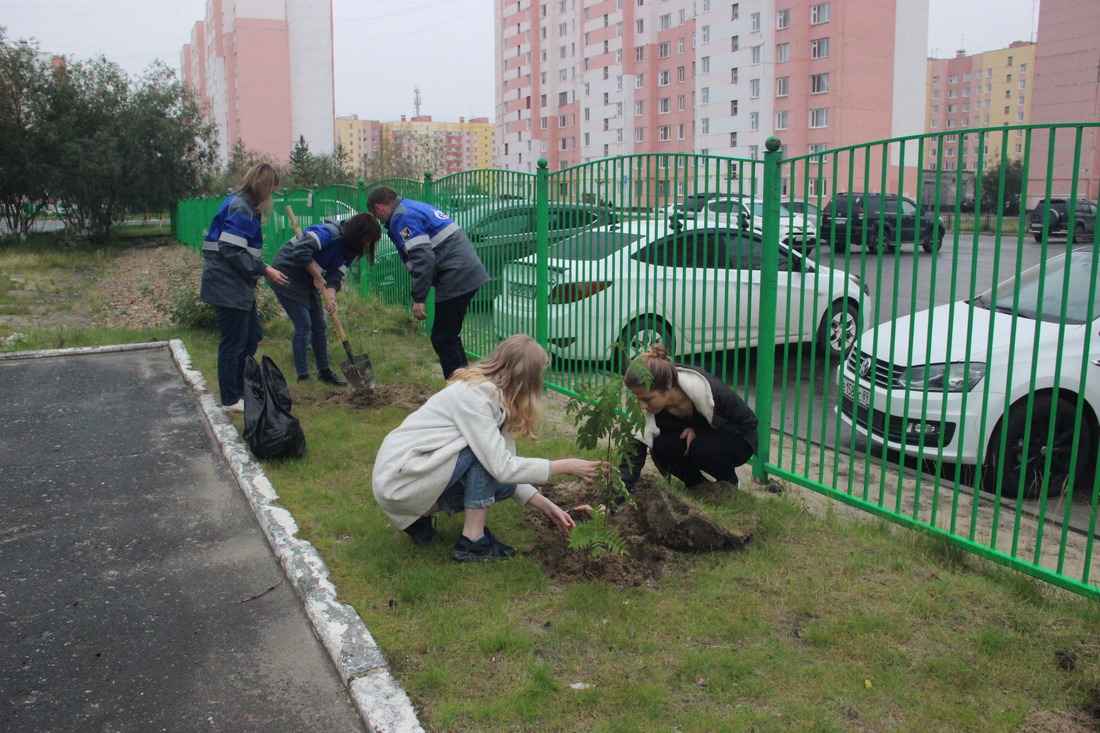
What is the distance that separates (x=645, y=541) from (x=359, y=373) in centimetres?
399

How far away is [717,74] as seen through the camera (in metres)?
63.2

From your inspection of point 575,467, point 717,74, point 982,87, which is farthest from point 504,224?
point 982,87

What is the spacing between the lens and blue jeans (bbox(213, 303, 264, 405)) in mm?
6750

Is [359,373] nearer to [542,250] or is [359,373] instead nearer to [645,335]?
[542,250]

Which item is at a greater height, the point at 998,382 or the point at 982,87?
the point at 982,87

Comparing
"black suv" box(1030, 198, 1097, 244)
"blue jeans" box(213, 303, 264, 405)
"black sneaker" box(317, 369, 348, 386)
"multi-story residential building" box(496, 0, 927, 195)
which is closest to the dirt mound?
"black sneaker" box(317, 369, 348, 386)

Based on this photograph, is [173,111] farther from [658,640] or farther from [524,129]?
[524,129]

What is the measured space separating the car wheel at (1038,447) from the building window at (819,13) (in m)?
56.1

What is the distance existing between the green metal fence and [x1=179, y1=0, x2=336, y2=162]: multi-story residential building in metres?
73.4

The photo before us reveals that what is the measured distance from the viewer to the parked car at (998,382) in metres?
4.08

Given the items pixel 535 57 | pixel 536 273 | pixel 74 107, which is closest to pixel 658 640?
pixel 536 273

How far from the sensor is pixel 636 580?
3.95 m

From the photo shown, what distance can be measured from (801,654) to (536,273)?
4.85 m

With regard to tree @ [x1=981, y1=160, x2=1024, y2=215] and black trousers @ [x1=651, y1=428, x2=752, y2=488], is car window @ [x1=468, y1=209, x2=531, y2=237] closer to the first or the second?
black trousers @ [x1=651, y1=428, x2=752, y2=488]
